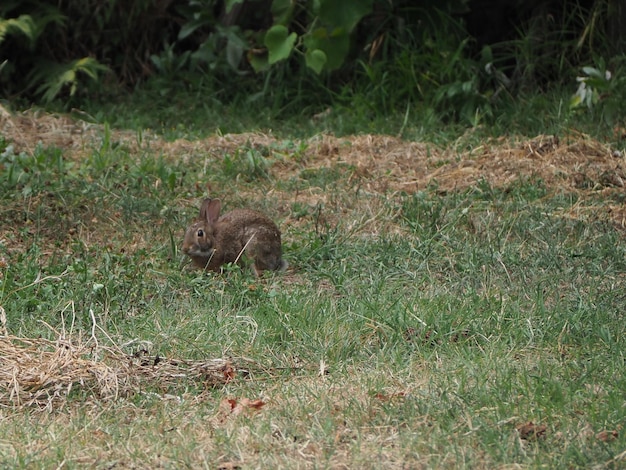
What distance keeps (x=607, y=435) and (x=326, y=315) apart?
1764mm

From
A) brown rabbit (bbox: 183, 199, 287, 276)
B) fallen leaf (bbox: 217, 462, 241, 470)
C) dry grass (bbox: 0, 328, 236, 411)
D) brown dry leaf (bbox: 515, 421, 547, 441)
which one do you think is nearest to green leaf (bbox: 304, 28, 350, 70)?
brown rabbit (bbox: 183, 199, 287, 276)

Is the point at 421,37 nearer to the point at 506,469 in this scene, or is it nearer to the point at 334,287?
the point at 334,287

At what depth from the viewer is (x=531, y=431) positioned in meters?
4.07

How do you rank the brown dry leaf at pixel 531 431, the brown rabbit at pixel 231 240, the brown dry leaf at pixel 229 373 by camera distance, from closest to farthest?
the brown dry leaf at pixel 531 431, the brown dry leaf at pixel 229 373, the brown rabbit at pixel 231 240

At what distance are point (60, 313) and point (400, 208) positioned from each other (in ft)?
8.75

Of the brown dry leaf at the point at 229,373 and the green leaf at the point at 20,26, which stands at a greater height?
the brown dry leaf at the point at 229,373

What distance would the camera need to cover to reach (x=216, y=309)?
5.69 meters

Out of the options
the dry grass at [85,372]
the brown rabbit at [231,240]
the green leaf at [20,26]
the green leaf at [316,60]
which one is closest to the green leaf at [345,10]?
the green leaf at [316,60]

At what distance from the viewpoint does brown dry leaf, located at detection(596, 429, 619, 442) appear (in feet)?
13.1

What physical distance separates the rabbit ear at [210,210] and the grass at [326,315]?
316 mm

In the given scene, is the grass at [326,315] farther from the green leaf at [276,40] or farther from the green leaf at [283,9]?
the green leaf at [283,9]

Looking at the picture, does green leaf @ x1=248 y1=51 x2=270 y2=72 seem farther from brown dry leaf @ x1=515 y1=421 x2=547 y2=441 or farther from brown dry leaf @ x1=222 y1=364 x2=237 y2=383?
brown dry leaf @ x1=515 y1=421 x2=547 y2=441

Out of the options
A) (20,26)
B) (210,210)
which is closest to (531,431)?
(210,210)

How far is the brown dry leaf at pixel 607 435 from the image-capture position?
157 inches
